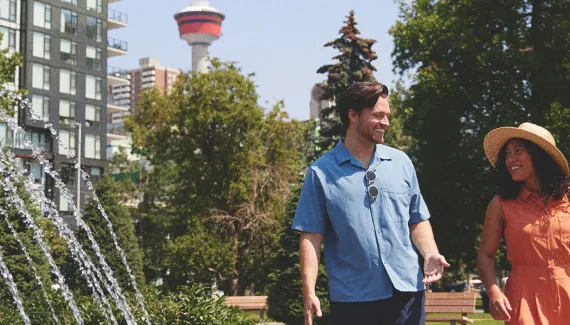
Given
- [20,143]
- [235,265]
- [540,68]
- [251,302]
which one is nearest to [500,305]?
[251,302]

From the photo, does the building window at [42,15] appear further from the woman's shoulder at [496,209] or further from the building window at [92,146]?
the woman's shoulder at [496,209]

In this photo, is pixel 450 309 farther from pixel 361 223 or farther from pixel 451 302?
pixel 361 223

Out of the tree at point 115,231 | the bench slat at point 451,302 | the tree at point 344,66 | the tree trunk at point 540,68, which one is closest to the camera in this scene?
the bench slat at point 451,302

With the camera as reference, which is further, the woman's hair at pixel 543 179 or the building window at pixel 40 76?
the building window at pixel 40 76

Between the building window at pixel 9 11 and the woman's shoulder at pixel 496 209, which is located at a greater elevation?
the building window at pixel 9 11

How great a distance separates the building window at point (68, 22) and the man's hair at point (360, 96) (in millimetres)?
66695

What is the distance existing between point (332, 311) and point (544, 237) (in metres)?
1.13

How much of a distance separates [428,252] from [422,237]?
0.11m

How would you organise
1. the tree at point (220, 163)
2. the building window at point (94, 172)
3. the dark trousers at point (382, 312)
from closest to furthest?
the dark trousers at point (382, 312), the tree at point (220, 163), the building window at point (94, 172)

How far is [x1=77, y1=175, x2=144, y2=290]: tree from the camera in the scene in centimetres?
2911

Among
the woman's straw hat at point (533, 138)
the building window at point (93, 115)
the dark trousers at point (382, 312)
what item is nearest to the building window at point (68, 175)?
the building window at point (93, 115)

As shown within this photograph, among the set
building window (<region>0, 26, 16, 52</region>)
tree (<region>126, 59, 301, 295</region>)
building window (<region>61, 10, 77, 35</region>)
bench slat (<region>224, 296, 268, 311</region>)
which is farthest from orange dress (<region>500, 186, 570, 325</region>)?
building window (<region>61, 10, 77, 35</region>)

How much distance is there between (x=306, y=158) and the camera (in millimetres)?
55125

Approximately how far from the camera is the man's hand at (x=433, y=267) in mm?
4488
